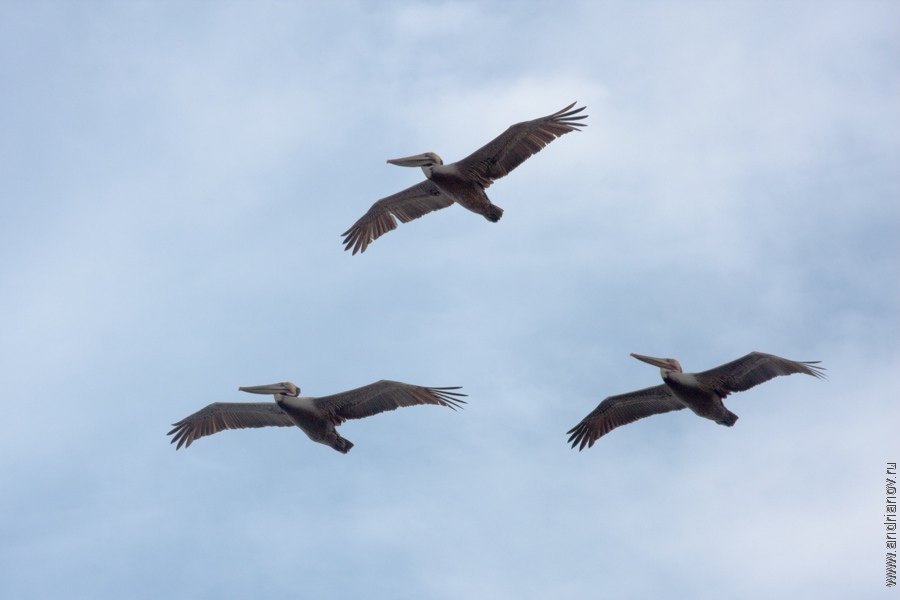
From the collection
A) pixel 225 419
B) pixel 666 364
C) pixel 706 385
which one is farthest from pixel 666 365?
pixel 225 419

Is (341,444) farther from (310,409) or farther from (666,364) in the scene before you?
(666,364)

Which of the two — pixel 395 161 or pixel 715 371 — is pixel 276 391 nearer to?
pixel 395 161

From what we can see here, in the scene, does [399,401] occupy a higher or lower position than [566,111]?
lower

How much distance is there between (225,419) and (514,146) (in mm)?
6318

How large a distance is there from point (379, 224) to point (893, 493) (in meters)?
9.32

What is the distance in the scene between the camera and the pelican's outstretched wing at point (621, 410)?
59.1 feet

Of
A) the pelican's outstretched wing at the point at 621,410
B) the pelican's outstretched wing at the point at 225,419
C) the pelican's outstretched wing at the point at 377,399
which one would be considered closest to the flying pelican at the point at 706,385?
the pelican's outstretched wing at the point at 621,410

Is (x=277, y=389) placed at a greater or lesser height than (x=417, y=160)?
lesser

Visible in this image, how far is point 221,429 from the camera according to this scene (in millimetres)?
18656

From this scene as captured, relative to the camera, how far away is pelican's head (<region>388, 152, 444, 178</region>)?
18703mm

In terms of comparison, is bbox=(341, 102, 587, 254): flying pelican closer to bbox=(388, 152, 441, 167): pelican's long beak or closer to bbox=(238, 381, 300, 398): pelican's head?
bbox=(388, 152, 441, 167): pelican's long beak

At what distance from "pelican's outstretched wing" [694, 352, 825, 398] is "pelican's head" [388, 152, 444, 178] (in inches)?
211

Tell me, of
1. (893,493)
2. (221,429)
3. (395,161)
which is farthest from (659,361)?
(221,429)

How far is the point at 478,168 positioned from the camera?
17.9 metres
